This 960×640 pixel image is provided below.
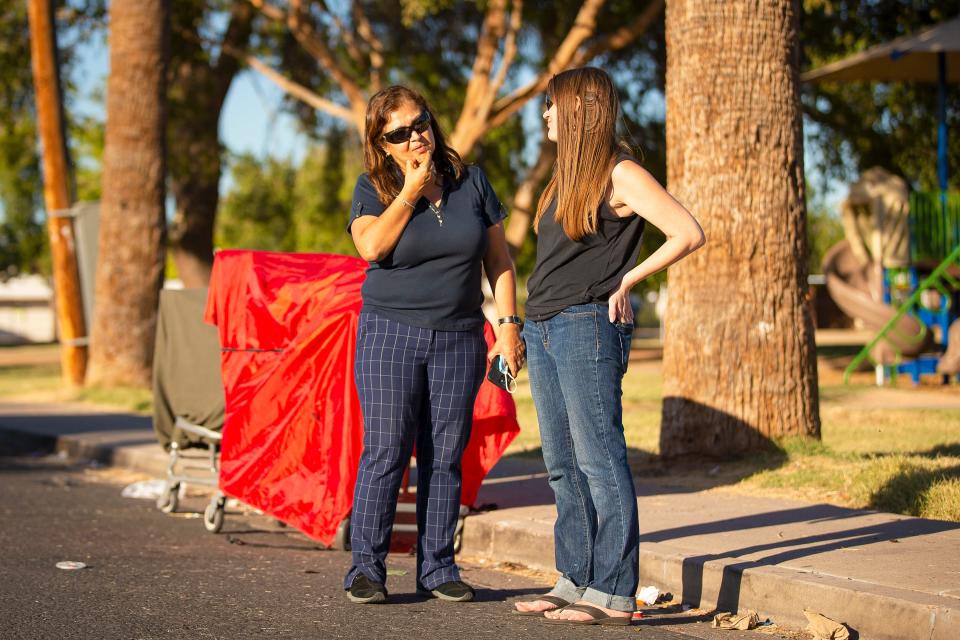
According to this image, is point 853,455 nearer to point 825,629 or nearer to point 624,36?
point 825,629

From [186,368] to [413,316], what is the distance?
10.4ft

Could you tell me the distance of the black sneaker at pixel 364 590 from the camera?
17.5 feet

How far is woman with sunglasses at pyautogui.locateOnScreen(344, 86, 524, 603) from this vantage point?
516cm

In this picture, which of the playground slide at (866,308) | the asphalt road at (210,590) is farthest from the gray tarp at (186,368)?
the playground slide at (866,308)

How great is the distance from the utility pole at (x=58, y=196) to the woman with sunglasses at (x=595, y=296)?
45.1 feet

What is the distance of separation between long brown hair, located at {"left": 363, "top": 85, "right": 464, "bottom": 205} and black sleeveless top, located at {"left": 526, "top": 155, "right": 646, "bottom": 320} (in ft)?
2.10

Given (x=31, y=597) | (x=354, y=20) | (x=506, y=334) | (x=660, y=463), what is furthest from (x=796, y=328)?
(x=354, y=20)

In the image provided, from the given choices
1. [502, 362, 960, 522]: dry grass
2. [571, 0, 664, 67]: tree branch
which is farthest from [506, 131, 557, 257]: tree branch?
[502, 362, 960, 522]: dry grass

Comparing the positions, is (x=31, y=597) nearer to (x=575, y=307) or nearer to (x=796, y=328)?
(x=575, y=307)

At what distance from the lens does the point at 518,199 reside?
21.3 metres

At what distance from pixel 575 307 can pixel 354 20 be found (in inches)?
721

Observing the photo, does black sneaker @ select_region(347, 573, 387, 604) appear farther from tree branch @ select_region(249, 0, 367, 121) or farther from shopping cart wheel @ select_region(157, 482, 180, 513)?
tree branch @ select_region(249, 0, 367, 121)

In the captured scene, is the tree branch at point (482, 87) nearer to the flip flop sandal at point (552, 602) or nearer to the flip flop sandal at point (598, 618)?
the flip flop sandal at point (552, 602)

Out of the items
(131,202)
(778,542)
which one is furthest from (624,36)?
(778,542)
